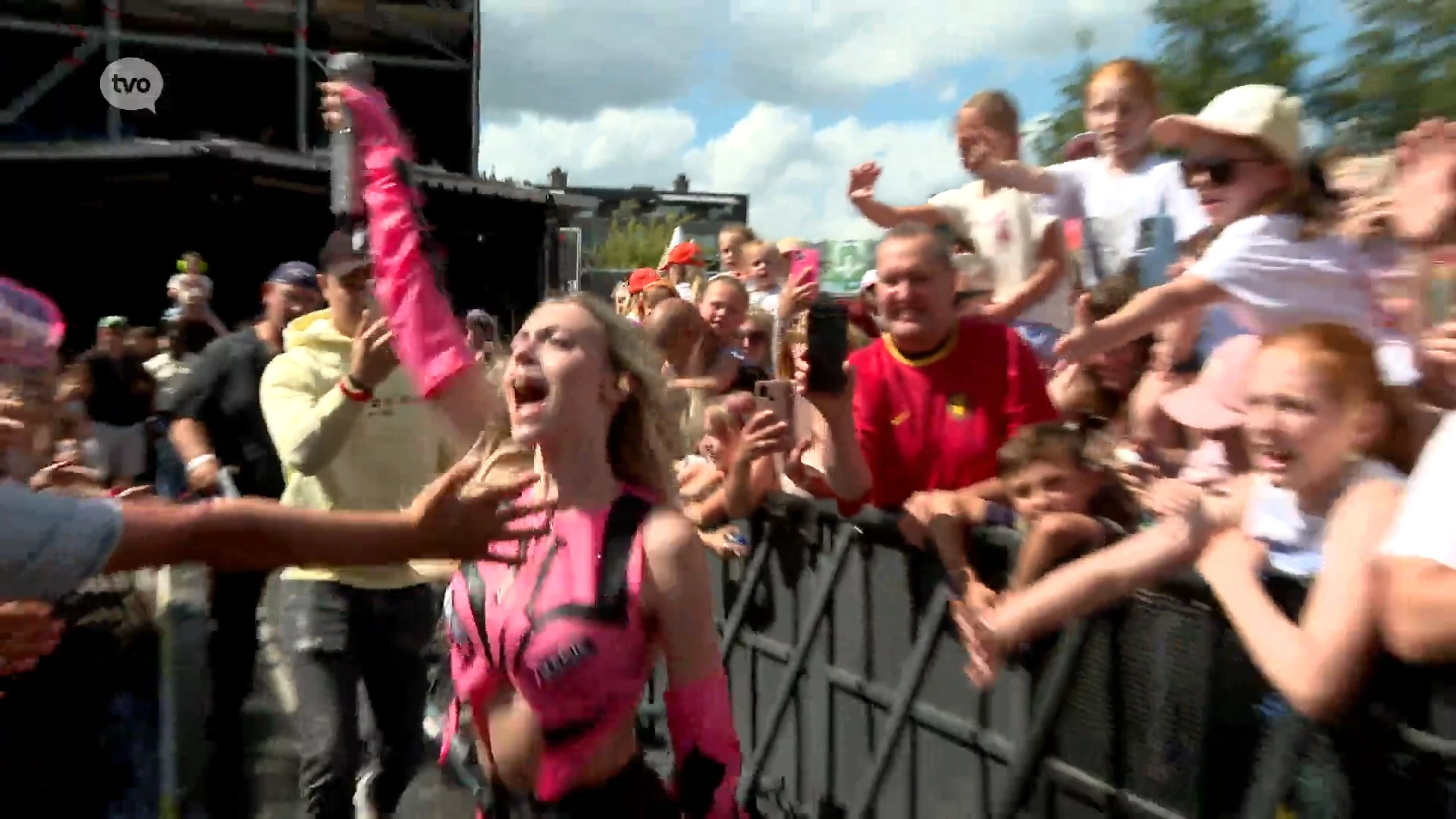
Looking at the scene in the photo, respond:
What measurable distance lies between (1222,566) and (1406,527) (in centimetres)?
42

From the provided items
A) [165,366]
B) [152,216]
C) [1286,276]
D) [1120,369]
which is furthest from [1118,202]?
[152,216]

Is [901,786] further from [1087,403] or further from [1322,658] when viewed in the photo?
[1322,658]

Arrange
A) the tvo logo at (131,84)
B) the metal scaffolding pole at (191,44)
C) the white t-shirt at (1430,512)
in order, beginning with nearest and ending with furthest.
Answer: the white t-shirt at (1430,512), the tvo logo at (131,84), the metal scaffolding pole at (191,44)

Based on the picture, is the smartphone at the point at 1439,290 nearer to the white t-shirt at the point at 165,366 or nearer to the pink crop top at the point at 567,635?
the pink crop top at the point at 567,635

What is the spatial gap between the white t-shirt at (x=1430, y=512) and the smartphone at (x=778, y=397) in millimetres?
2085

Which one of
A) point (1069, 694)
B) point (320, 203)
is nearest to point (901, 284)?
point (1069, 694)

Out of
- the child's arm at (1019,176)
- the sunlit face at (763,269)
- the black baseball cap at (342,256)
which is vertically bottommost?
the black baseball cap at (342,256)

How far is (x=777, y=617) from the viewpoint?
4832mm

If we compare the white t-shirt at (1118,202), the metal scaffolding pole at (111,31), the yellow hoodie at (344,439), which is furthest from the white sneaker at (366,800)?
the metal scaffolding pole at (111,31)

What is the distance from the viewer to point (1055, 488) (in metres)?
3.21

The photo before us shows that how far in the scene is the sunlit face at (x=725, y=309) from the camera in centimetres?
629

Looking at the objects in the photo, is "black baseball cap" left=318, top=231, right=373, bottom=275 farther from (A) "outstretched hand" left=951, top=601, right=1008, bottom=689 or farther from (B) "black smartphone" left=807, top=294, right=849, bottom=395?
(A) "outstretched hand" left=951, top=601, right=1008, bottom=689

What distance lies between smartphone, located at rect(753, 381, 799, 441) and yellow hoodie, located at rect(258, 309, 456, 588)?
1.09m

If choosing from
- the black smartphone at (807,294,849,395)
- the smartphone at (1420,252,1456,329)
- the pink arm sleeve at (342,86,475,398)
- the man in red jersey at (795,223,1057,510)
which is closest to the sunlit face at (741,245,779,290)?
the man in red jersey at (795,223,1057,510)
